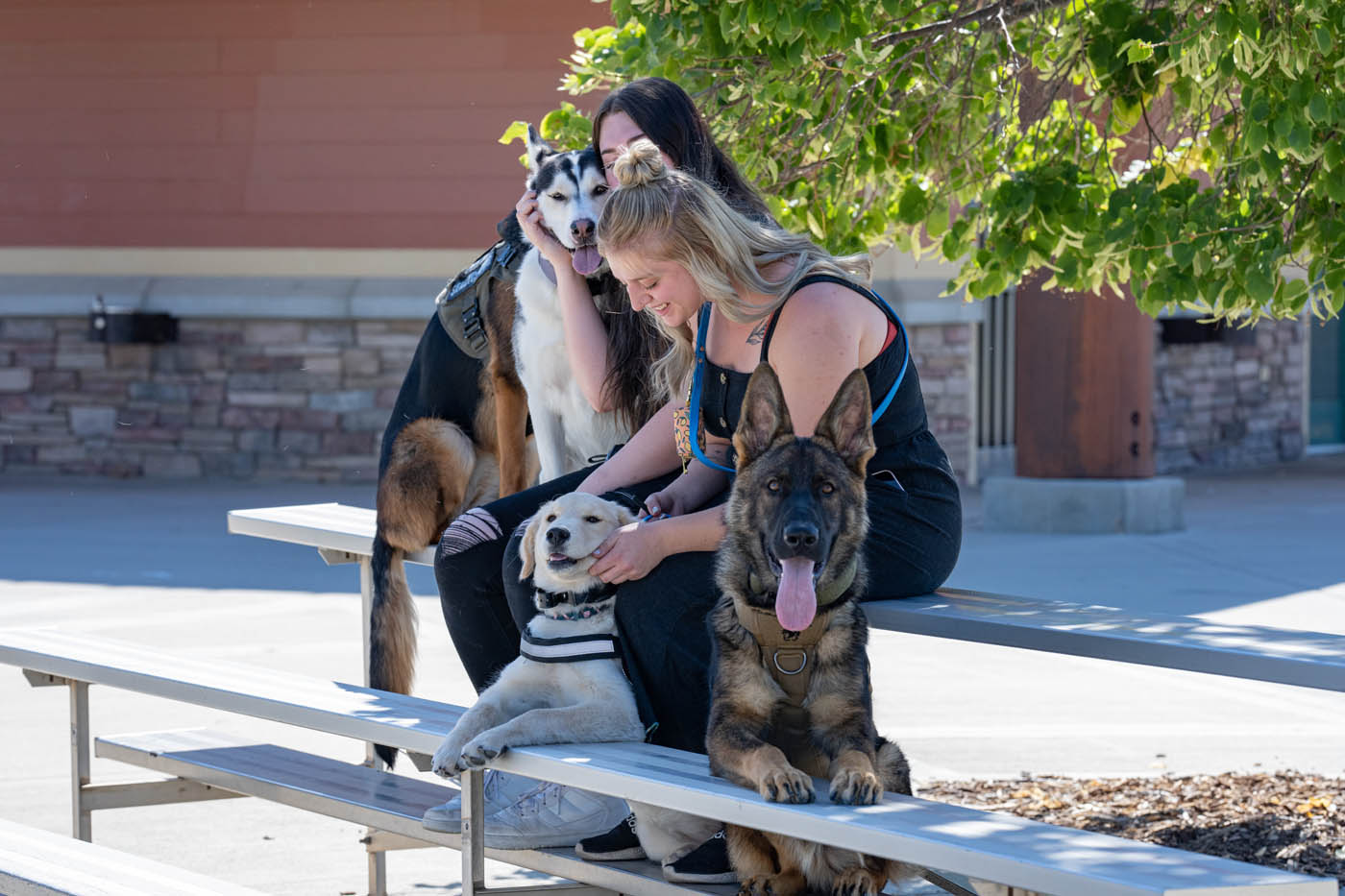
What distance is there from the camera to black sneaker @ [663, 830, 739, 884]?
357cm

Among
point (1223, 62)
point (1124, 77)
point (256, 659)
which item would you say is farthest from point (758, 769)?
point (256, 659)

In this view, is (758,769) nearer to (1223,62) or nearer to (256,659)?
(1223,62)

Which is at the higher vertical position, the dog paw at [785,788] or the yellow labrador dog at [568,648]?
the yellow labrador dog at [568,648]

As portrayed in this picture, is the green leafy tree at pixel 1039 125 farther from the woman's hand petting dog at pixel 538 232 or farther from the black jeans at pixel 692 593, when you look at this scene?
the black jeans at pixel 692 593


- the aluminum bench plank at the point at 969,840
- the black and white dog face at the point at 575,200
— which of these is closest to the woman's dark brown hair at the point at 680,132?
the black and white dog face at the point at 575,200

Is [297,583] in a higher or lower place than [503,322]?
lower

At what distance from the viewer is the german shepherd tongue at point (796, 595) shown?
3.09 meters

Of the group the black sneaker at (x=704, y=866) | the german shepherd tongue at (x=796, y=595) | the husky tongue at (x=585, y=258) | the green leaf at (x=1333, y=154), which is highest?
the green leaf at (x=1333, y=154)

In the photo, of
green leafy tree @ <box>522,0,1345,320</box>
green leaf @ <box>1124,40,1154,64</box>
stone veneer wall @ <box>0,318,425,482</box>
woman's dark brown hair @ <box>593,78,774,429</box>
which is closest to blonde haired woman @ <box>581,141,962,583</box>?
woman's dark brown hair @ <box>593,78,774,429</box>

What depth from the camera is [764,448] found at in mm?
3311

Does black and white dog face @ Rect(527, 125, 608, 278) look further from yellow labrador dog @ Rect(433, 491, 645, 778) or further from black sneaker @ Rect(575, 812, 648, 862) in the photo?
black sneaker @ Rect(575, 812, 648, 862)

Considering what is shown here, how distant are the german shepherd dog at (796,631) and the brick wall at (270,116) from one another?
427 inches

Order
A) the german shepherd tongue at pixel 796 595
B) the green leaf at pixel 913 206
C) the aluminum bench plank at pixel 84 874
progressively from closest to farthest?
the german shepherd tongue at pixel 796 595 → the aluminum bench plank at pixel 84 874 → the green leaf at pixel 913 206

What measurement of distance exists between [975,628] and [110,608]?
21.3ft
